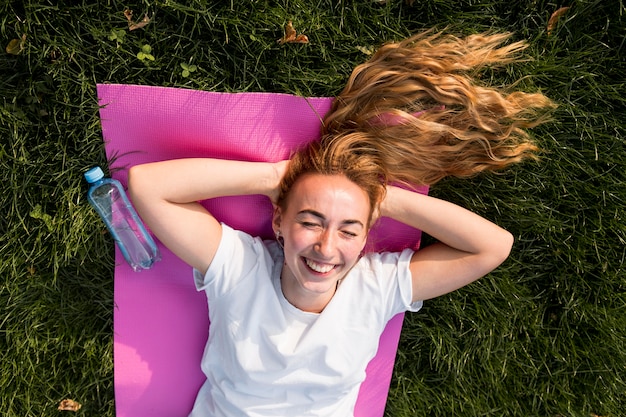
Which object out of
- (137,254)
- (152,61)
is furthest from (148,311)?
(152,61)

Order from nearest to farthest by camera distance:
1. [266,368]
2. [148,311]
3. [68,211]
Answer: [266,368], [68,211], [148,311]

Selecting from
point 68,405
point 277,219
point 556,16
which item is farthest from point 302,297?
point 556,16

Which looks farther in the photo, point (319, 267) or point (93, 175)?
point (93, 175)

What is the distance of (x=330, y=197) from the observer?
7.57 ft

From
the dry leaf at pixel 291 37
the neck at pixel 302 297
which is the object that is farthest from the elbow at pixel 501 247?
the dry leaf at pixel 291 37

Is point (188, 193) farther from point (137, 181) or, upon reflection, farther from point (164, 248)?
point (164, 248)

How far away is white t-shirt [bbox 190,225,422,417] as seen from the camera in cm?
260

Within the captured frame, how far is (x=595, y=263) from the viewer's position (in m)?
3.00

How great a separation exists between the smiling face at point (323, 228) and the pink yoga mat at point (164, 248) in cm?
49

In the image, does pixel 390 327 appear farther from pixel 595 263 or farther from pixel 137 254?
pixel 137 254

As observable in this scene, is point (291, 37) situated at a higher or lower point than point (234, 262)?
higher

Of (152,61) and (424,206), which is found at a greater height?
(152,61)

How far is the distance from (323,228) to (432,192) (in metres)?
0.91

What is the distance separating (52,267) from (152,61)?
53.1 inches
